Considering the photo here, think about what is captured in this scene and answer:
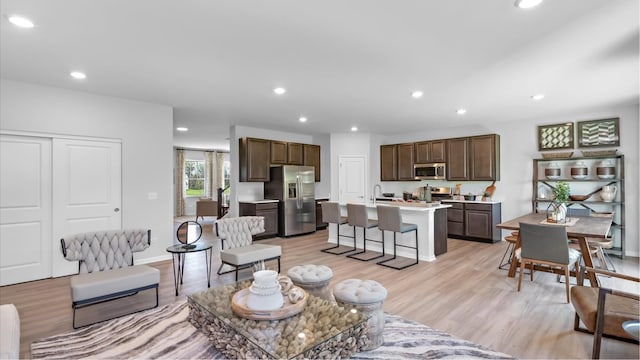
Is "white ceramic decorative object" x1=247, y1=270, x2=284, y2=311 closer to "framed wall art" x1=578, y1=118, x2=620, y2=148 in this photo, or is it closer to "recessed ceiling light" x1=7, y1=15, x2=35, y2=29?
"recessed ceiling light" x1=7, y1=15, x2=35, y2=29

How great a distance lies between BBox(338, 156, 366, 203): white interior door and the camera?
8250 millimetres

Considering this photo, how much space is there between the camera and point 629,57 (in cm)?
324

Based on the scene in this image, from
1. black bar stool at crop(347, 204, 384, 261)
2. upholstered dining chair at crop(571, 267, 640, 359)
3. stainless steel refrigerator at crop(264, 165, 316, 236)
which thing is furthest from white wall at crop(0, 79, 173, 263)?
upholstered dining chair at crop(571, 267, 640, 359)

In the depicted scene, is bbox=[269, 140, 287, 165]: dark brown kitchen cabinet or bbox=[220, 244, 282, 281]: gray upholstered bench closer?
bbox=[220, 244, 282, 281]: gray upholstered bench

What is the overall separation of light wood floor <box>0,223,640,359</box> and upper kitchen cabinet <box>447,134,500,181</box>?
2.10m

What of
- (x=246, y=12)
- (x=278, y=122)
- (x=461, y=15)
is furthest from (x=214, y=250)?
(x=461, y=15)

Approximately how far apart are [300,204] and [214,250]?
7.57 feet

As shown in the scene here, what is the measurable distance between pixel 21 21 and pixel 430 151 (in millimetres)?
7211

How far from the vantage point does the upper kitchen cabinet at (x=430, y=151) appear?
738 centimetres

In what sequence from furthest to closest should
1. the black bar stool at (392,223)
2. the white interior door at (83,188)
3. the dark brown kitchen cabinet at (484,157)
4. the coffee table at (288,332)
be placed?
the dark brown kitchen cabinet at (484,157) < the black bar stool at (392,223) < the white interior door at (83,188) < the coffee table at (288,332)

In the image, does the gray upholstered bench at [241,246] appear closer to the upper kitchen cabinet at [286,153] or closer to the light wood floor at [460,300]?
the light wood floor at [460,300]

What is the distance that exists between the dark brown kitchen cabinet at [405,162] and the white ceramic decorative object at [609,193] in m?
3.58

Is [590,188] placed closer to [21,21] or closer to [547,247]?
[547,247]

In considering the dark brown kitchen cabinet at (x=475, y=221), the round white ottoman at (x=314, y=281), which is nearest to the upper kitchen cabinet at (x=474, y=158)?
the dark brown kitchen cabinet at (x=475, y=221)
